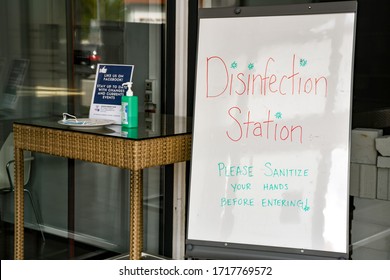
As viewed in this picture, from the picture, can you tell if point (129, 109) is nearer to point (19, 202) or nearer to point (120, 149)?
point (120, 149)

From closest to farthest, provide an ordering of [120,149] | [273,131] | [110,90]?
[273,131]
[120,149]
[110,90]

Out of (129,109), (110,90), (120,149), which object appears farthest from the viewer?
(110,90)

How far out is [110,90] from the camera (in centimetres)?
318

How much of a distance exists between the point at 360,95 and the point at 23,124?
1.54m

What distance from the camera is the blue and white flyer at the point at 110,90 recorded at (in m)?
3.14

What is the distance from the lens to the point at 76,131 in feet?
9.55

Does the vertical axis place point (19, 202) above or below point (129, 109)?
below

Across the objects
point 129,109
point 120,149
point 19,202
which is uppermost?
point 129,109

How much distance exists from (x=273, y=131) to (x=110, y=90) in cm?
92

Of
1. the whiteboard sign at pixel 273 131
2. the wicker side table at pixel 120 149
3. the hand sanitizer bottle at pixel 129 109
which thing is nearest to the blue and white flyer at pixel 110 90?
the hand sanitizer bottle at pixel 129 109

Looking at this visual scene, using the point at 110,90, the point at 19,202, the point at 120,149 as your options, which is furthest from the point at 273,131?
the point at 19,202

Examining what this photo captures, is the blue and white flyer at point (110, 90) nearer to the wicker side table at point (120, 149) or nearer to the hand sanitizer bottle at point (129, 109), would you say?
the hand sanitizer bottle at point (129, 109)

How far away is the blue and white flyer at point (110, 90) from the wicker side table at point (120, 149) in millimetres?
279

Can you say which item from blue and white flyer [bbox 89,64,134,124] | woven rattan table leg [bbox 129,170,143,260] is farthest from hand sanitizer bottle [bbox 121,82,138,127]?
woven rattan table leg [bbox 129,170,143,260]
